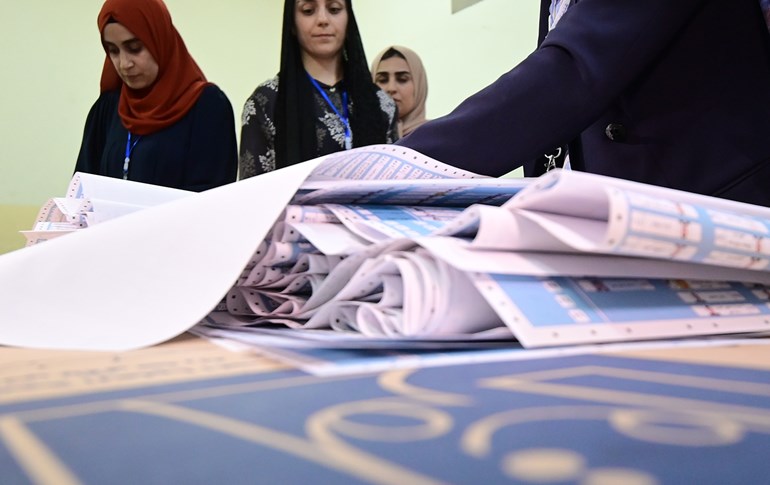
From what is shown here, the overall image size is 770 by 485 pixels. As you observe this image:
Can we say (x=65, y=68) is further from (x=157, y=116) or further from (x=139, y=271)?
(x=139, y=271)

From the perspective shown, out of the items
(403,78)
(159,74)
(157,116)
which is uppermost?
(403,78)

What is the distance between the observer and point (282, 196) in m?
0.36

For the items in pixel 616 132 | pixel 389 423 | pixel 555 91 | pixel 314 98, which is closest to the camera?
pixel 389 423

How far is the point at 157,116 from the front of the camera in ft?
6.42

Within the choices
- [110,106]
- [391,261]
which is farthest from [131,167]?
[391,261]

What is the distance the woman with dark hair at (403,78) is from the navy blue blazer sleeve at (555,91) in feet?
7.32

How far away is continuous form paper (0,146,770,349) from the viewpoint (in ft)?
0.95

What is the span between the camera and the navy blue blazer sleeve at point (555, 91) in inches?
19.5

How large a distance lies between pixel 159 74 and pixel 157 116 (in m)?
0.17

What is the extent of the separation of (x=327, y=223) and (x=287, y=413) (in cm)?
23

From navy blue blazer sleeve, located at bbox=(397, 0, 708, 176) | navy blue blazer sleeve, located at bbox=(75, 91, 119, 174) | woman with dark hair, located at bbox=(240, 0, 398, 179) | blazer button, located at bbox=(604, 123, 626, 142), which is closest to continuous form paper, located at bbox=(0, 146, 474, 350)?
navy blue blazer sleeve, located at bbox=(397, 0, 708, 176)

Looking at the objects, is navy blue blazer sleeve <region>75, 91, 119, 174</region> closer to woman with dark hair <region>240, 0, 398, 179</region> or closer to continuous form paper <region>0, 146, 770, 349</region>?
woman with dark hair <region>240, 0, 398, 179</region>

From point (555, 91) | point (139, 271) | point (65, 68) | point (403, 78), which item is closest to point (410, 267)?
point (139, 271)

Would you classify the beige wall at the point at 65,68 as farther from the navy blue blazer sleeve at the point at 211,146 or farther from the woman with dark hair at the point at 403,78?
the navy blue blazer sleeve at the point at 211,146
